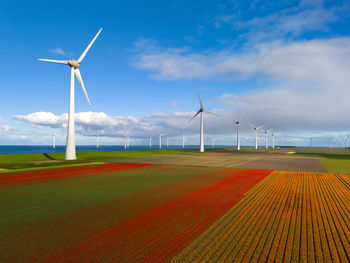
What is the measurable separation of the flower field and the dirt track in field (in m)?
0.73

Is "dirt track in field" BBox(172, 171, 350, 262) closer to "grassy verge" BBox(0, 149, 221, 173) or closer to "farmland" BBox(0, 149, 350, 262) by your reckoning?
"farmland" BBox(0, 149, 350, 262)

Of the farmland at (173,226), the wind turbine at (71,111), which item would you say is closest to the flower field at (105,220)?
the farmland at (173,226)

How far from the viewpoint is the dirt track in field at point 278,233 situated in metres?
6.89

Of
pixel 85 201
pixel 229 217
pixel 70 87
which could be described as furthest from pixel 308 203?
pixel 70 87

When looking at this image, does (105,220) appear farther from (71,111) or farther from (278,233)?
(71,111)

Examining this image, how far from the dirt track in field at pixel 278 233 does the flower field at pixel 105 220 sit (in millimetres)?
731

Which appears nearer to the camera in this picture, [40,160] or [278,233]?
[278,233]

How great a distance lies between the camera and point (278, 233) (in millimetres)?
8672

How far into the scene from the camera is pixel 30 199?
13.8m

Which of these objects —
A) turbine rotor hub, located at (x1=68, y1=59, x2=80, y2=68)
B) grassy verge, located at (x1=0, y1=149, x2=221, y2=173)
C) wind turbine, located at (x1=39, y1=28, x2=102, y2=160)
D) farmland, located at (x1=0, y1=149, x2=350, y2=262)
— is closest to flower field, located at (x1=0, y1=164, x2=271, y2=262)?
farmland, located at (x1=0, y1=149, x2=350, y2=262)

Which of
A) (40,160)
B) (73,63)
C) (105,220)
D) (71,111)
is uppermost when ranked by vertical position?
(73,63)

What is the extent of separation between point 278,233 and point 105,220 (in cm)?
730

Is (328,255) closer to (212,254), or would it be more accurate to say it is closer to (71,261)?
(212,254)

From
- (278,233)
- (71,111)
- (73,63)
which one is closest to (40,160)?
(71,111)
